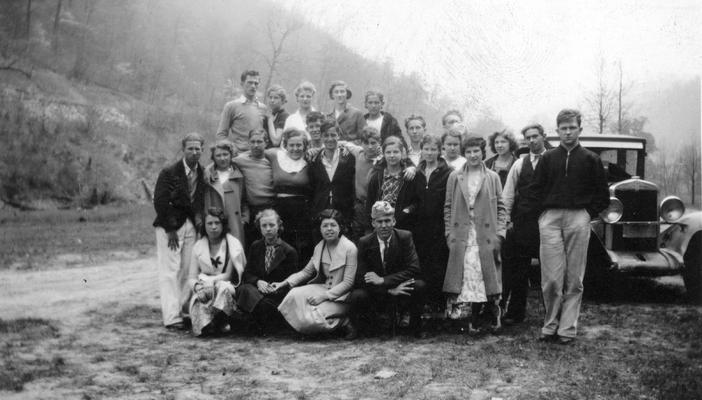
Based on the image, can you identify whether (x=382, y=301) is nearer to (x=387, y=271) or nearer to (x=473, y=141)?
(x=387, y=271)

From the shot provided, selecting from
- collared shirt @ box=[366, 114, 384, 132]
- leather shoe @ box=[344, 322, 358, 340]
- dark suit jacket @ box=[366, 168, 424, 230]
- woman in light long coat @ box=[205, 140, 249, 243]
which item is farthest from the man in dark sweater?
woman in light long coat @ box=[205, 140, 249, 243]

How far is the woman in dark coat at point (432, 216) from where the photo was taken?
593 centimetres

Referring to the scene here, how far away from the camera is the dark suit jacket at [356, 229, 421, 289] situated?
18.6ft

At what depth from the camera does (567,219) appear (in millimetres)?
5395

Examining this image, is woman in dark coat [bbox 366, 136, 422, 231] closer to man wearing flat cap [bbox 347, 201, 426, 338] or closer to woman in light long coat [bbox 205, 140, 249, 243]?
man wearing flat cap [bbox 347, 201, 426, 338]

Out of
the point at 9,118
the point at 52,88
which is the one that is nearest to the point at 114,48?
the point at 52,88

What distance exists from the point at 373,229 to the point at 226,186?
1.70 m

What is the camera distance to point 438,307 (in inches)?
241

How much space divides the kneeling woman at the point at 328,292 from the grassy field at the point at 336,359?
193mm

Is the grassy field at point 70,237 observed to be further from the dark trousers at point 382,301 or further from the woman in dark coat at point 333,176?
the dark trousers at point 382,301

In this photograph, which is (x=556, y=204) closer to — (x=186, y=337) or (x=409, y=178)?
(x=409, y=178)

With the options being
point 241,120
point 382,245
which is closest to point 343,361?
point 382,245

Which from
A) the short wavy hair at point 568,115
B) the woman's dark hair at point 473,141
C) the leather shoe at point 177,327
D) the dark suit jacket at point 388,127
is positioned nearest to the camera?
the short wavy hair at point 568,115

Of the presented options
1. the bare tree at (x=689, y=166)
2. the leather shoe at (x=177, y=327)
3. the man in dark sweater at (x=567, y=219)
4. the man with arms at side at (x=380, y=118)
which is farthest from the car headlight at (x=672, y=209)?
the leather shoe at (x=177, y=327)
